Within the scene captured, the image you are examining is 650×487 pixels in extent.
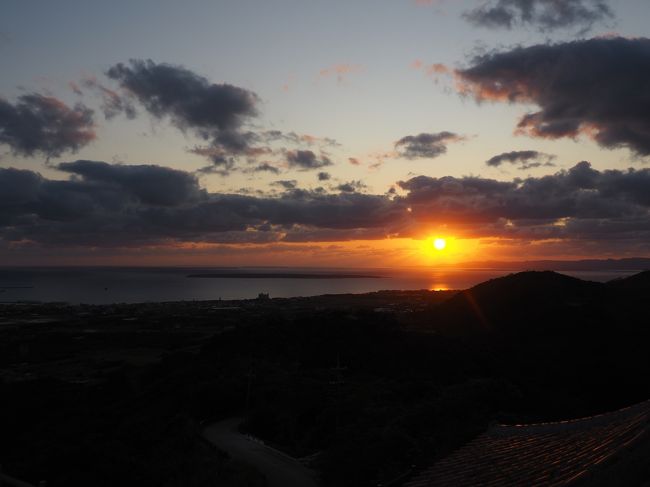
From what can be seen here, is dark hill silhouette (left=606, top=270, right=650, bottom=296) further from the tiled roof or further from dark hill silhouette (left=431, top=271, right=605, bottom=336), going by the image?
the tiled roof

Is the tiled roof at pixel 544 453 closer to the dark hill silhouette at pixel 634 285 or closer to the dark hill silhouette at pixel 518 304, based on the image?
the dark hill silhouette at pixel 518 304

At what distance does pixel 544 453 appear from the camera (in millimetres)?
8438

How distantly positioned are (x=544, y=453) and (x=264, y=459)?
12.4 metres

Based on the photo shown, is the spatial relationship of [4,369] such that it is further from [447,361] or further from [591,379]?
[591,379]

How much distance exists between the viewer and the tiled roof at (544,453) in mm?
6414

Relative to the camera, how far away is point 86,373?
1746 inches

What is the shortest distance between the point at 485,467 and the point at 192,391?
22.2 meters

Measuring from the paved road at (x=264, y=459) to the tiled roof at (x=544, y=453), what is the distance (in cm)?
711

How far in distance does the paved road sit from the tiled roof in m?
7.11

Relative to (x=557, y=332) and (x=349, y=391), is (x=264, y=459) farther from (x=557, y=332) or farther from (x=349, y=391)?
(x=557, y=332)

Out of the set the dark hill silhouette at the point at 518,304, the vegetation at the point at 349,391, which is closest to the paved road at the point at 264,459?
the vegetation at the point at 349,391

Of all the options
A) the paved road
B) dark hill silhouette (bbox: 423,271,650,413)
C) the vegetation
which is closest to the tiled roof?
the vegetation

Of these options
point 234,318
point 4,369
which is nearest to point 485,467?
point 4,369

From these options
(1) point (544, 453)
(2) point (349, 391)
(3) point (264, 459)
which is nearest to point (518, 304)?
(2) point (349, 391)
